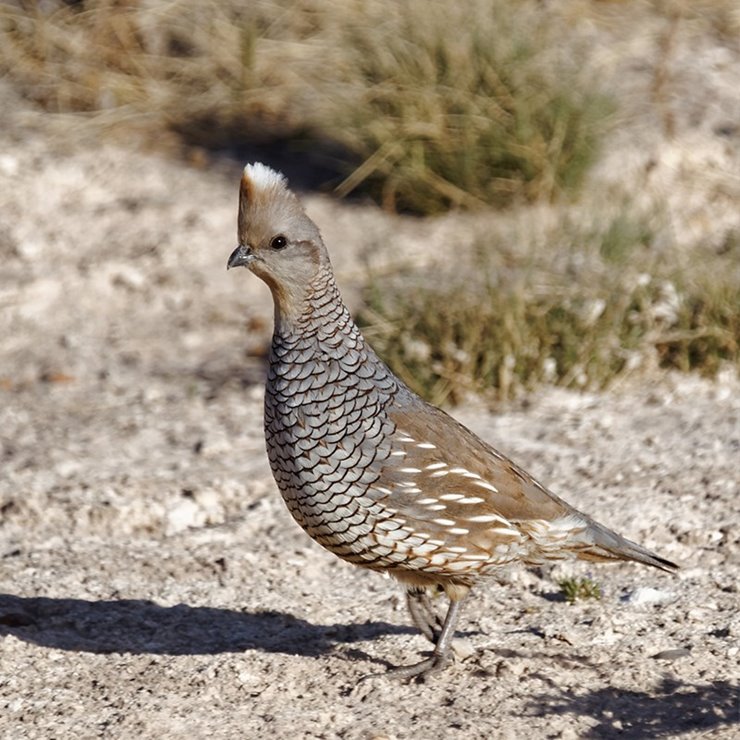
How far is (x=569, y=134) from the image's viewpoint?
7.70 m

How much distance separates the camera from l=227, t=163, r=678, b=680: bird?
382 centimetres

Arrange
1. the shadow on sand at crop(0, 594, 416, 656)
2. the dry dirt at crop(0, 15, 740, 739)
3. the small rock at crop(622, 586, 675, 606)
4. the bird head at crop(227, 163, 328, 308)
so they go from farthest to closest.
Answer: the small rock at crop(622, 586, 675, 606) → the shadow on sand at crop(0, 594, 416, 656) → the bird head at crop(227, 163, 328, 308) → the dry dirt at crop(0, 15, 740, 739)

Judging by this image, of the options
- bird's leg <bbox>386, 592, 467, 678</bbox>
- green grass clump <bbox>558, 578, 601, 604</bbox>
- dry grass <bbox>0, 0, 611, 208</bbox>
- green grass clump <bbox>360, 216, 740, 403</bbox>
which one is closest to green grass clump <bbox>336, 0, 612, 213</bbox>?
dry grass <bbox>0, 0, 611, 208</bbox>

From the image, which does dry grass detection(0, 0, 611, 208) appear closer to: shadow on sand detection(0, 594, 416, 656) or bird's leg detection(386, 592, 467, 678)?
shadow on sand detection(0, 594, 416, 656)

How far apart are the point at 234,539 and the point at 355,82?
12.7 ft

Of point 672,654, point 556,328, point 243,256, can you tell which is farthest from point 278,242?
point 556,328

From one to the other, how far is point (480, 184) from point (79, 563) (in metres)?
3.73

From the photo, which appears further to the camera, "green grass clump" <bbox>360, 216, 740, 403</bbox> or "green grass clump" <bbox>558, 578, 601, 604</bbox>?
"green grass clump" <bbox>360, 216, 740, 403</bbox>

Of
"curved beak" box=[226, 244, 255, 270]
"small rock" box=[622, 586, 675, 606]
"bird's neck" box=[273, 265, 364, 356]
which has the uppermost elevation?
"curved beak" box=[226, 244, 255, 270]

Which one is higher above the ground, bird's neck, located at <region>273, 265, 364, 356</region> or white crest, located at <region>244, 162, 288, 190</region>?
white crest, located at <region>244, 162, 288, 190</region>

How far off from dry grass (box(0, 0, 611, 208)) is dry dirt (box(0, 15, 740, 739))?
39 centimetres

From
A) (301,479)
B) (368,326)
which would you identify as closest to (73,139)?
(368,326)

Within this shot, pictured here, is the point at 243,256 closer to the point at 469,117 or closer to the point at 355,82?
the point at 469,117

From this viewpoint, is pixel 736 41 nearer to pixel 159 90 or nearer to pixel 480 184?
pixel 480 184
